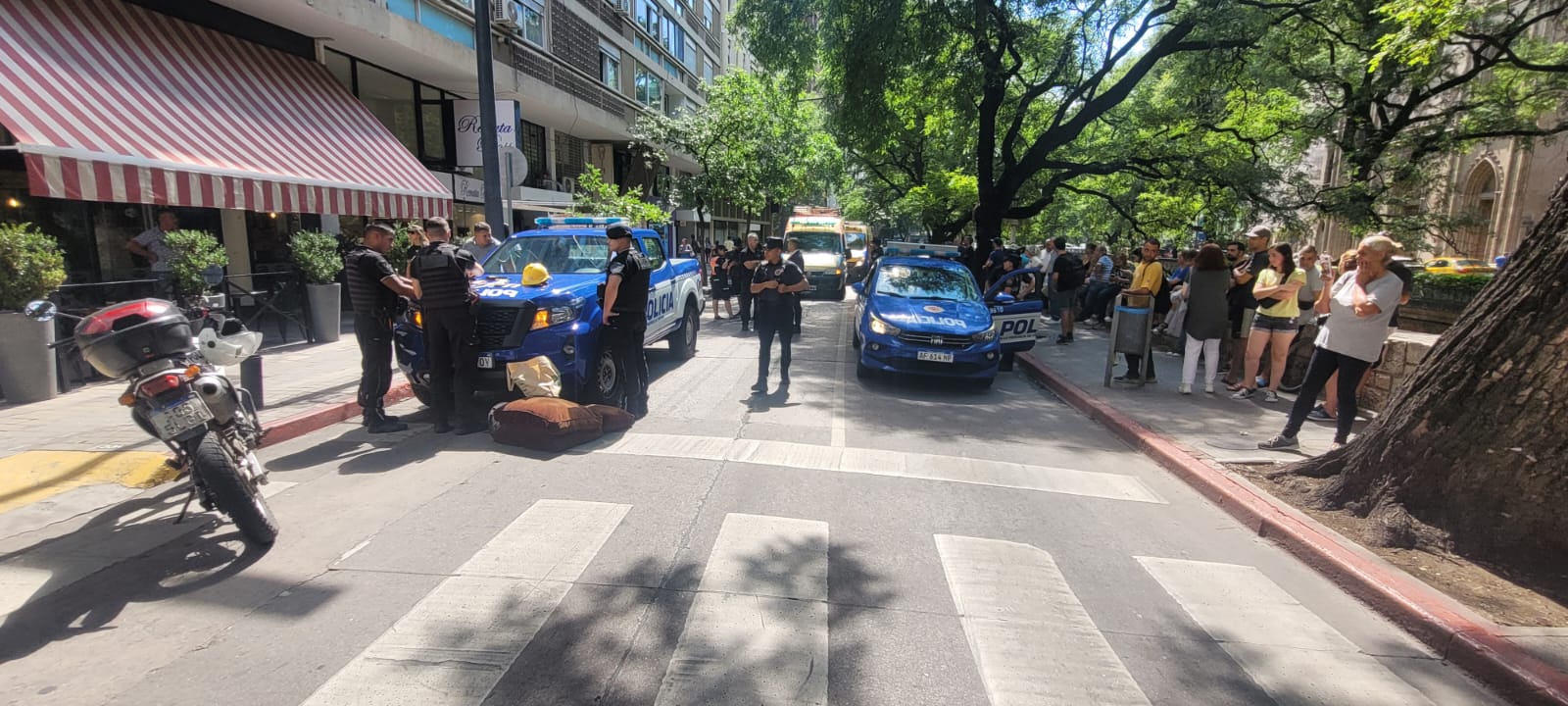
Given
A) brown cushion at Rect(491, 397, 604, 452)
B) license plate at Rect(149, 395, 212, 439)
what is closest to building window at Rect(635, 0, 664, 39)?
brown cushion at Rect(491, 397, 604, 452)

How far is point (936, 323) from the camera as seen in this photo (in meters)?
8.92

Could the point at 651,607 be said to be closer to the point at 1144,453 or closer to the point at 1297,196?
the point at 1144,453

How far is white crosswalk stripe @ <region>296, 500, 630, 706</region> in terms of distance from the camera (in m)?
2.73

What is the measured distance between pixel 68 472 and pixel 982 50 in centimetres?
1465

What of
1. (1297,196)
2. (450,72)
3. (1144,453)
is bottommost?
(1144,453)

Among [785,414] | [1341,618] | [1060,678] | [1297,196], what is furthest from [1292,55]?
[1060,678]

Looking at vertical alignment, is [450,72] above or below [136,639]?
above

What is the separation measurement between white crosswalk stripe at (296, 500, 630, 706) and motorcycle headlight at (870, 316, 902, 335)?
17.1ft

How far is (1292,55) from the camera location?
15.1 m

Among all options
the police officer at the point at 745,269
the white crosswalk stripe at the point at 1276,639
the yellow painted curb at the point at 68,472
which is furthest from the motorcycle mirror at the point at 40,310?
the police officer at the point at 745,269

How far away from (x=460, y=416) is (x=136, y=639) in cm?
342

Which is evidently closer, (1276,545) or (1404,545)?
(1404,545)

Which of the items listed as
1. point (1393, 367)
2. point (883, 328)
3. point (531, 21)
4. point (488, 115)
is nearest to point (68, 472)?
point (488, 115)

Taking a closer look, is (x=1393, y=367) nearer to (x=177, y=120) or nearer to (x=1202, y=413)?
(x=1202, y=413)
